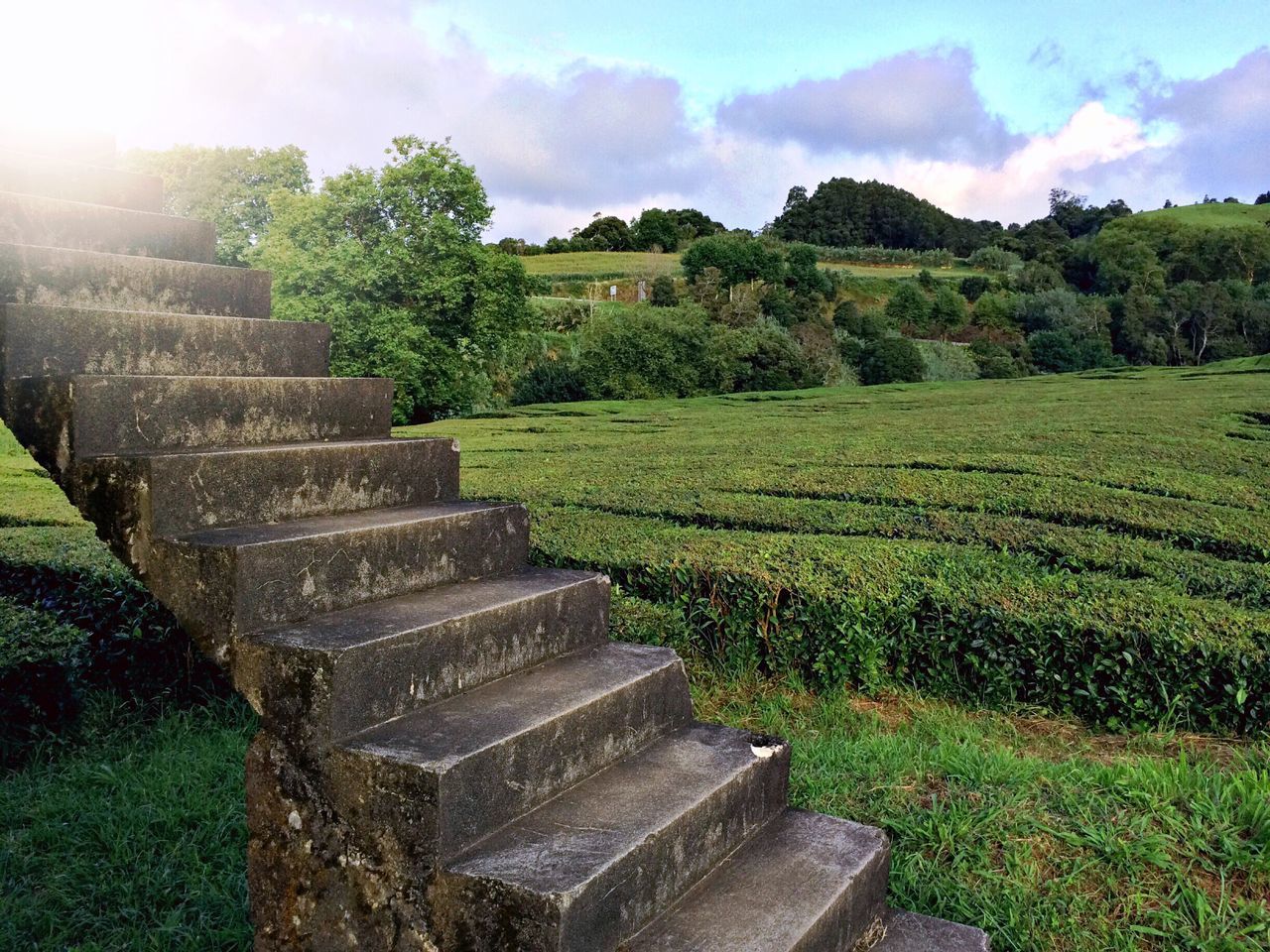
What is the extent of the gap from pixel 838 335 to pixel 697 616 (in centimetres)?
2799

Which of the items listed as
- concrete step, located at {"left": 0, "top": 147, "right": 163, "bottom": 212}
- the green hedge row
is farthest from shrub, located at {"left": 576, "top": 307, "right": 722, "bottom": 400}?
concrete step, located at {"left": 0, "top": 147, "right": 163, "bottom": 212}

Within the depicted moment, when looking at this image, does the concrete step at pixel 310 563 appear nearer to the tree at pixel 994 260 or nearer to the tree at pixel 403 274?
the tree at pixel 403 274

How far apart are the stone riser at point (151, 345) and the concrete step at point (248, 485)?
373mm

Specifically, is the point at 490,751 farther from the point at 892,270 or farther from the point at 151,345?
the point at 892,270

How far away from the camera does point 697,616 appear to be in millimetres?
4348

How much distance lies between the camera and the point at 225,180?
26.2m

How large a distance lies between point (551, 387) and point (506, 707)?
21548 mm

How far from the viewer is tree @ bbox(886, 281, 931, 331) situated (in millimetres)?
35781

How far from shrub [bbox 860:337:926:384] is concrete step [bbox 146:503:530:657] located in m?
24.5

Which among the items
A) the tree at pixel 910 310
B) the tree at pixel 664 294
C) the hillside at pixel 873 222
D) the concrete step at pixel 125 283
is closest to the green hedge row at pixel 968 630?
the concrete step at pixel 125 283

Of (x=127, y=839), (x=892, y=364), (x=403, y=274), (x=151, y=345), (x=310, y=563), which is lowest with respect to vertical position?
(x=127, y=839)

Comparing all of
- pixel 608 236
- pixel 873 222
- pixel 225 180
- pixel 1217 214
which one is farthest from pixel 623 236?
pixel 1217 214

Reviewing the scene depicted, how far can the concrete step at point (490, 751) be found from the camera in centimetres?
189

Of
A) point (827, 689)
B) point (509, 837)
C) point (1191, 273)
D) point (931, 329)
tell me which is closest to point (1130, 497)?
point (827, 689)
